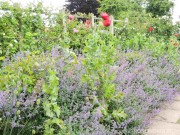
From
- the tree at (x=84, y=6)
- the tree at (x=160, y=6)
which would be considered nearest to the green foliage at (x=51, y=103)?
the tree at (x=160, y=6)

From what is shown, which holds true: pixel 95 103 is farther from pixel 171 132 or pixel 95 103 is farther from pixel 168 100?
pixel 168 100

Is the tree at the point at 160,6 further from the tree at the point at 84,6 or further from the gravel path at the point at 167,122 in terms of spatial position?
the gravel path at the point at 167,122

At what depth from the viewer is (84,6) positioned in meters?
29.4

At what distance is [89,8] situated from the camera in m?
29.6

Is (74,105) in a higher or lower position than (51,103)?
lower

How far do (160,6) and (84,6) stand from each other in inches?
313

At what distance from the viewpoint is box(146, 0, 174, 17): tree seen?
24.3 m

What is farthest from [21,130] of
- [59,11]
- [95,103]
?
[59,11]

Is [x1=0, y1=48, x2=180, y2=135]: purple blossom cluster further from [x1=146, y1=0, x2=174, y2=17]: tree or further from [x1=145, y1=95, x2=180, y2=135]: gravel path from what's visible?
[x1=146, y1=0, x2=174, y2=17]: tree

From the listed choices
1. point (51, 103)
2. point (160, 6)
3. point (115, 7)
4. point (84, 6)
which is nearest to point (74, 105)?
point (51, 103)

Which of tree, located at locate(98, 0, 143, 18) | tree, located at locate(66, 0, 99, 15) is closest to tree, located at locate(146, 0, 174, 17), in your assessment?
tree, located at locate(98, 0, 143, 18)

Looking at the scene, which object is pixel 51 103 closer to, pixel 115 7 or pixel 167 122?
pixel 167 122

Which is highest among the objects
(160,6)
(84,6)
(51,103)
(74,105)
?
(51,103)

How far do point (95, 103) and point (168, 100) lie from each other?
165 centimetres
